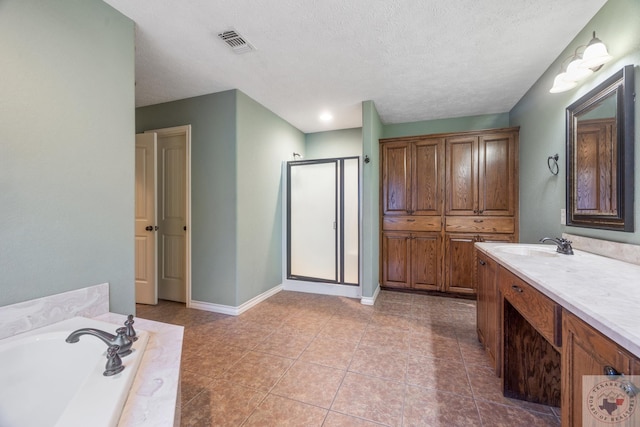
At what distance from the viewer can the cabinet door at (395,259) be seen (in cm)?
356

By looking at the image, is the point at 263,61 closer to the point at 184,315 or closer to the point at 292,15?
the point at 292,15

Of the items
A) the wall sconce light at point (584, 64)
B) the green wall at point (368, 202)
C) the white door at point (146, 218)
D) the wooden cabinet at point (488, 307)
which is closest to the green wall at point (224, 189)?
the white door at point (146, 218)

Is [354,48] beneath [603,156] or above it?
above

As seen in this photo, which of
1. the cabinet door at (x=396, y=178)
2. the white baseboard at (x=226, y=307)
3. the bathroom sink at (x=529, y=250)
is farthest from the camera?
the cabinet door at (x=396, y=178)

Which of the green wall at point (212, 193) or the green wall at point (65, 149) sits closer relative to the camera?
the green wall at point (65, 149)

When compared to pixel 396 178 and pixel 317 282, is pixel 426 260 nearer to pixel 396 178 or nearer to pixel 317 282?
pixel 396 178

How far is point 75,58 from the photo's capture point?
147cm

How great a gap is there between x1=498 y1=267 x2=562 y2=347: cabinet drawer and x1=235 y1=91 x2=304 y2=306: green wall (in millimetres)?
2424

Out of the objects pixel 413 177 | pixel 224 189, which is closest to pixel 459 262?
pixel 413 177

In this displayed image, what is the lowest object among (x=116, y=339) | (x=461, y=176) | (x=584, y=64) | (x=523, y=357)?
(x=523, y=357)

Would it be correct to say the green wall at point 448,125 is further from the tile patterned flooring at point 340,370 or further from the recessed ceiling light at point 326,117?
the tile patterned flooring at point 340,370

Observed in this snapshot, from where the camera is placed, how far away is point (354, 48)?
2086 mm

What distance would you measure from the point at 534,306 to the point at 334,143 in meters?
3.68

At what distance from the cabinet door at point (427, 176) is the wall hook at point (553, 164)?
3.89ft
